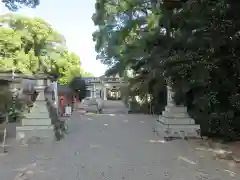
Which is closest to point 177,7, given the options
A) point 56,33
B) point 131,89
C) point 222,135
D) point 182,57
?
point 182,57

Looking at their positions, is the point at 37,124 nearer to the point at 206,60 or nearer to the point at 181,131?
the point at 181,131

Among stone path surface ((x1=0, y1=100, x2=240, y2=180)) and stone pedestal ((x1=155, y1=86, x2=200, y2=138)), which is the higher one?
stone pedestal ((x1=155, y1=86, x2=200, y2=138))

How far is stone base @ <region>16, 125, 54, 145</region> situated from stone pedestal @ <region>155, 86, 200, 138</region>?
3.69 metres

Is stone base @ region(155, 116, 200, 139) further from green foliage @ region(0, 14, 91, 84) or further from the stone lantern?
green foliage @ region(0, 14, 91, 84)

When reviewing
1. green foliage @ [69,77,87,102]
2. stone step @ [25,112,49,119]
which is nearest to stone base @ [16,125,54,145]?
stone step @ [25,112,49,119]

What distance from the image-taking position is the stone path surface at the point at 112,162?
5984 mm

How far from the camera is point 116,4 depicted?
73.6 ft

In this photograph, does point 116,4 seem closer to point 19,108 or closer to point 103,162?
point 19,108

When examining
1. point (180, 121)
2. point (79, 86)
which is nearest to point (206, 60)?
point (180, 121)

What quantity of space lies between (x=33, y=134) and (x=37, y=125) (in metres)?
0.34

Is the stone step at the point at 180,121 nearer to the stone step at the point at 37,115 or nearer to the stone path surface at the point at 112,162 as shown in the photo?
the stone path surface at the point at 112,162

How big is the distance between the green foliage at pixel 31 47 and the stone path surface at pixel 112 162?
1431cm

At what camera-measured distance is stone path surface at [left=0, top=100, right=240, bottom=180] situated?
5984 mm

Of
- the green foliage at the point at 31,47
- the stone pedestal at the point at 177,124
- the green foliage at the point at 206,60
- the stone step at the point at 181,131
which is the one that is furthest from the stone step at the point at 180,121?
the green foliage at the point at 31,47
